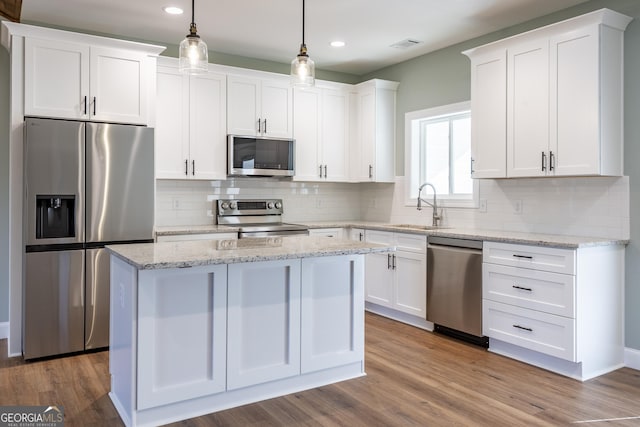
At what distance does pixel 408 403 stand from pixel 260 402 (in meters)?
0.84

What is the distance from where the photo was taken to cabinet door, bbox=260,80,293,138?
5003mm

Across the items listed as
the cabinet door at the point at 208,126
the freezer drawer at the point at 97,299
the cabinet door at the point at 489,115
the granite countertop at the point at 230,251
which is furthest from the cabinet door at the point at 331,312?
the cabinet door at the point at 208,126

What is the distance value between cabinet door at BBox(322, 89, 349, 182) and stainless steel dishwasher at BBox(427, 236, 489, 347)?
1626 mm

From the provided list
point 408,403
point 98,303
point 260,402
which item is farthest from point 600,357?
point 98,303

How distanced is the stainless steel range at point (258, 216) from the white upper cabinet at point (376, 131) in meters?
1.01

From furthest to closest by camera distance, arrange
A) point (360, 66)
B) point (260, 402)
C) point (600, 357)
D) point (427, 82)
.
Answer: point (360, 66)
point (427, 82)
point (600, 357)
point (260, 402)

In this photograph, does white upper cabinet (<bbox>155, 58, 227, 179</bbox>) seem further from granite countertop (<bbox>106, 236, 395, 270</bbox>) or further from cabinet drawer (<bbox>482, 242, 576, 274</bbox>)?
cabinet drawer (<bbox>482, 242, 576, 274</bbox>)

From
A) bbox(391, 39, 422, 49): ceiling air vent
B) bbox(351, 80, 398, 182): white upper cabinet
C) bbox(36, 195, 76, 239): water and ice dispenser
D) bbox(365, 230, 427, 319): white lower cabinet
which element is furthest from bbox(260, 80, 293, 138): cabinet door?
bbox(36, 195, 76, 239): water and ice dispenser

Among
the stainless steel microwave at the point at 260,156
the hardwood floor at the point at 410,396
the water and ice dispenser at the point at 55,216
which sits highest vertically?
the stainless steel microwave at the point at 260,156

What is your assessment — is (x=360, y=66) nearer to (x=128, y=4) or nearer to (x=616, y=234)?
(x=128, y=4)

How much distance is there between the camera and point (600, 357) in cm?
334

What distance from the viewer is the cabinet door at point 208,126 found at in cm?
464

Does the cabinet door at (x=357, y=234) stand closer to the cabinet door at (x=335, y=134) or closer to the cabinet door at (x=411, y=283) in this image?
the cabinet door at (x=411, y=283)

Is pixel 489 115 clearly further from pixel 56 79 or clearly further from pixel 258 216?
pixel 56 79
